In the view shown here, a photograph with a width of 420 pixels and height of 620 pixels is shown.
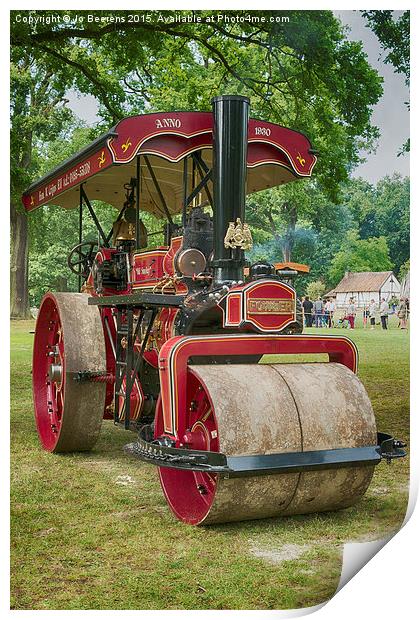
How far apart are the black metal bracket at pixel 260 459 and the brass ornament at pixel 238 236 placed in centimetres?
101

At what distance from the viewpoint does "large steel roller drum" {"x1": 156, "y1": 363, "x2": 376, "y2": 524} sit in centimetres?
343

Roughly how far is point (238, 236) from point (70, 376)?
61.0 inches

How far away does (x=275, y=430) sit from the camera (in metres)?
3.47

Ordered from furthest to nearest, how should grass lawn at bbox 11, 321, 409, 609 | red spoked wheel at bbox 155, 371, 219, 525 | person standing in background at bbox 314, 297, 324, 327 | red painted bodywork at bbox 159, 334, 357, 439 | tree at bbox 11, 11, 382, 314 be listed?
person standing in background at bbox 314, 297, 324, 327
tree at bbox 11, 11, 382, 314
red spoked wheel at bbox 155, 371, 219, 525
red painted bodywork at bbox 159, 334, 357, 439
grass lawn at bbox 11, 321, 409, 609

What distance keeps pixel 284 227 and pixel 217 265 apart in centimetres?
54

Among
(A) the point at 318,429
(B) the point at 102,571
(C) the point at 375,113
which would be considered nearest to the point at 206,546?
(B) the point at 102,571

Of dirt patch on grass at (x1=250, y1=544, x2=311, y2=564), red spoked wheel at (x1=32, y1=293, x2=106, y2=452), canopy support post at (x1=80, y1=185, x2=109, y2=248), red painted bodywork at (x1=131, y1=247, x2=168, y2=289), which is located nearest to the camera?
dirt patch on grass at (x1=250, y1=544, x2=311, y2=564)

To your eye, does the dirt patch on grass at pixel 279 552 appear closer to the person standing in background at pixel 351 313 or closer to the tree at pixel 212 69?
the person standing in background at pixel 351 313

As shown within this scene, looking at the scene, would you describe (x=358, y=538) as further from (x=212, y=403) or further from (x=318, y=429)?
(x=212, y=403)

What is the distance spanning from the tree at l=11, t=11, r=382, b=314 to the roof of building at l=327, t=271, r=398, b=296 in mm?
447

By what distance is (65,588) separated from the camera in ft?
10.7

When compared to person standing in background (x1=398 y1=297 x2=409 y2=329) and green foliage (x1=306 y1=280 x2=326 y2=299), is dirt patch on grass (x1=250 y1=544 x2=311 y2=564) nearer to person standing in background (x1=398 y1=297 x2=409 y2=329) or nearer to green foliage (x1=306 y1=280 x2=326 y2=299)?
person standing in background (x1=398 y1=297 x2=409 y2=329)

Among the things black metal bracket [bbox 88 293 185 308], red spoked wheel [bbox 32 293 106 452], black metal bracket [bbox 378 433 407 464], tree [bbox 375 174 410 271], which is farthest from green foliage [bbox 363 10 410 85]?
red spoked wheel [bbox 32 293 106 452]

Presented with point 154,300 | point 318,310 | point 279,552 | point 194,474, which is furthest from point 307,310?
point 279,552
